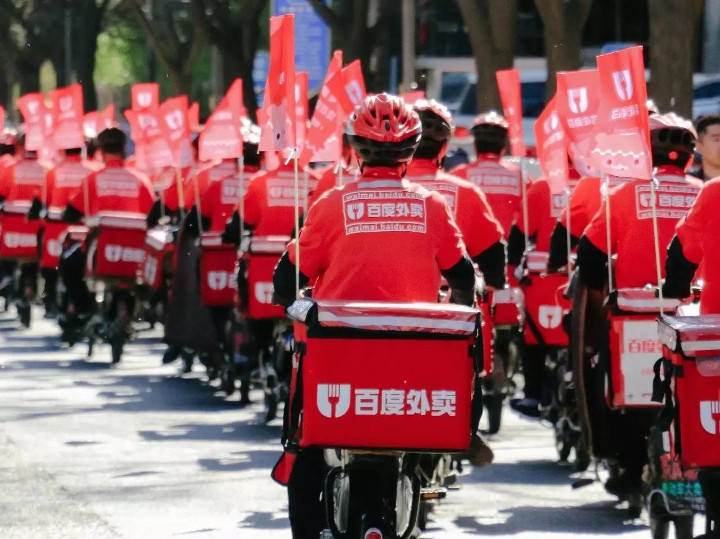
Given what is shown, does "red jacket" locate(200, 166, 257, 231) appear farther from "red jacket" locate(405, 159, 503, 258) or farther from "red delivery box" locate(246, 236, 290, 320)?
"red jacket" locate(405, 159, 503, 258)

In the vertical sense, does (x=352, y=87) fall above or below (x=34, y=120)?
below

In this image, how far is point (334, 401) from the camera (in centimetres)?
659

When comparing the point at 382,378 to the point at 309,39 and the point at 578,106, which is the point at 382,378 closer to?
the point at 578,106

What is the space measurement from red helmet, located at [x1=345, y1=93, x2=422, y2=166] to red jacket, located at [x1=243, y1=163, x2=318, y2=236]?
6.47m

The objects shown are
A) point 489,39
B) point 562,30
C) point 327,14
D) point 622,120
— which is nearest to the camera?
point 622,120

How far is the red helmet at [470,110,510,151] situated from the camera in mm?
13523

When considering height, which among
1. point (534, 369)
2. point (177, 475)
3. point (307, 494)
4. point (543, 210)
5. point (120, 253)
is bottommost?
point (177, 475)

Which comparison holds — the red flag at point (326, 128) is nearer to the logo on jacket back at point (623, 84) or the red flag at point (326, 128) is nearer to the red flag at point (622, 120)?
the red flag at point (622, 120)

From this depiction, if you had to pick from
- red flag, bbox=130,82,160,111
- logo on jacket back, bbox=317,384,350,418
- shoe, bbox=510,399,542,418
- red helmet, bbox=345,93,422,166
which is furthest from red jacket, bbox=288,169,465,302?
red flag, bbox=130,82,160,111

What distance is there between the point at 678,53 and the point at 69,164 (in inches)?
230

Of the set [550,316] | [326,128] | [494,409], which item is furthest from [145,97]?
[550,316]

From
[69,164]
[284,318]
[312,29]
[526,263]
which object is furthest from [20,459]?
[312,29]

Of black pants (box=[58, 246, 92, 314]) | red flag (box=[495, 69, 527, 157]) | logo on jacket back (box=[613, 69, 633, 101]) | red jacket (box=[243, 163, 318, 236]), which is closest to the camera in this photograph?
logo on jacket back (box=[613, 69, 633, 101])

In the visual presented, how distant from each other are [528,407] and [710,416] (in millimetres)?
5931
